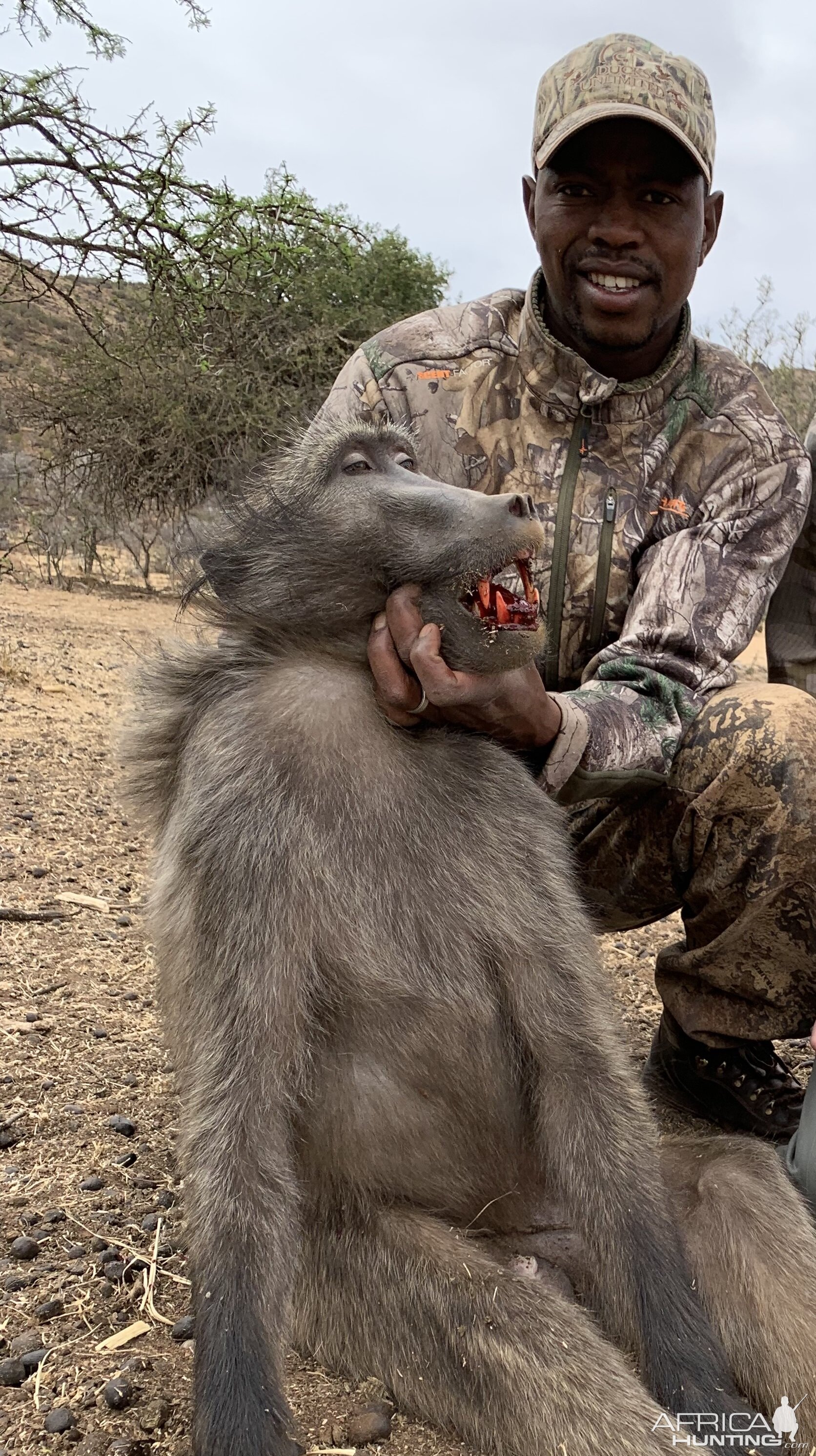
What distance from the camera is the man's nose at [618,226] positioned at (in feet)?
9.09

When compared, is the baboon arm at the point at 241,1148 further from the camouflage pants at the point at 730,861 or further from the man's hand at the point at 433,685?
the camouflage pants at the point at 730,861

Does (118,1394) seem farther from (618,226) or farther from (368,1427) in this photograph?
(618,226)

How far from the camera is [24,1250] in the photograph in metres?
2.20

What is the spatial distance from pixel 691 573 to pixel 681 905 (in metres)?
0.82

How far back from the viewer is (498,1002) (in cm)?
218

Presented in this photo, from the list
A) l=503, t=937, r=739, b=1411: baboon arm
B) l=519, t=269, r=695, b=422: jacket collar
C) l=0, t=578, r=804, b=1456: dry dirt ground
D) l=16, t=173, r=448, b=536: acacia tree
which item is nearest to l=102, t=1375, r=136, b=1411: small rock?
l=0, t=578, r=804, b=1456: dry dirt ground

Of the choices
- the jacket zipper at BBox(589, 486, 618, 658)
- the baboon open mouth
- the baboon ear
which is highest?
the jacket zipper at BBox(589, 486, 618, 658)

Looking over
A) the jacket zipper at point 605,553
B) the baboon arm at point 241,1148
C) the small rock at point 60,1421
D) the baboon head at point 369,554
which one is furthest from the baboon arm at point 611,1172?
the jacket zipper at point 605,553

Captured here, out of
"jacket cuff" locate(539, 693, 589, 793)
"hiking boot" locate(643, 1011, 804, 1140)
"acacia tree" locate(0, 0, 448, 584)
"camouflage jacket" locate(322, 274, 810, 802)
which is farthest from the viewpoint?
"acacia tree" locate(0, 0, 448, 584)

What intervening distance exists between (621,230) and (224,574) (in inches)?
48.7

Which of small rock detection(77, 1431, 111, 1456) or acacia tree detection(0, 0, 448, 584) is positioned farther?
acacia tree detection(0, 0, 448, 584)

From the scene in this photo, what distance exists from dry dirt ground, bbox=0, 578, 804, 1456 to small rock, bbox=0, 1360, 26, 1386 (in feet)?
0.05

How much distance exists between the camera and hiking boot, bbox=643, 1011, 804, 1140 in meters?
2.96

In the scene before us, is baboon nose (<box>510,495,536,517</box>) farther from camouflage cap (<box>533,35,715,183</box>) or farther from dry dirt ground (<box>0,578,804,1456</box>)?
camouflage cap (<box>533,35,715,183</box>)
